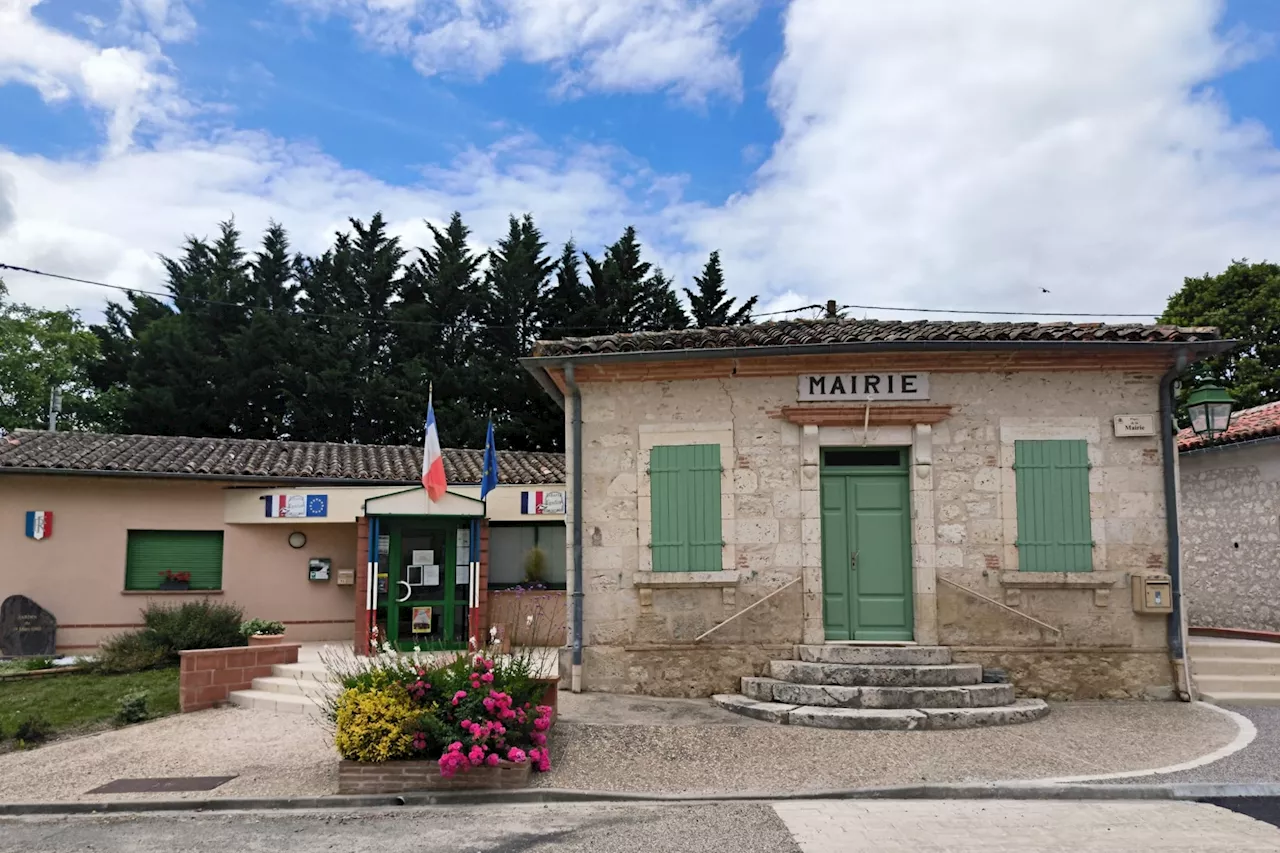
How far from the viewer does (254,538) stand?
1423cm

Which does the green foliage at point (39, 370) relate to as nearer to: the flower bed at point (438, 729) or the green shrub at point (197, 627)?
the green shrub at point (197, 627)

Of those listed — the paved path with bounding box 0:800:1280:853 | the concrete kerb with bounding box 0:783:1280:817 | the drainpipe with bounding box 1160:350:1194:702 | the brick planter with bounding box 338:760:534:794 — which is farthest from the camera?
the drainpipe with bounding box 1160:350:1194:702

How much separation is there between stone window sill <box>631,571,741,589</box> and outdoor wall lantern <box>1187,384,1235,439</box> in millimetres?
5371

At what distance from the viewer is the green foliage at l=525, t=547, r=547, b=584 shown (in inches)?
527

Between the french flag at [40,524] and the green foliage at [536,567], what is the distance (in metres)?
7.18

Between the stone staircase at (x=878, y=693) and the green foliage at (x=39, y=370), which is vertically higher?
the green foliage at (x=39, y=370)

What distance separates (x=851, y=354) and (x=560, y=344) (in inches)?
122

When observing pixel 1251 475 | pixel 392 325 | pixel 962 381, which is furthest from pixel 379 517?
pixel 392 325

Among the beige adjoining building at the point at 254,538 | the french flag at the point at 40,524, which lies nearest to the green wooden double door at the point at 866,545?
the beige adjoining building at the point at 254,538

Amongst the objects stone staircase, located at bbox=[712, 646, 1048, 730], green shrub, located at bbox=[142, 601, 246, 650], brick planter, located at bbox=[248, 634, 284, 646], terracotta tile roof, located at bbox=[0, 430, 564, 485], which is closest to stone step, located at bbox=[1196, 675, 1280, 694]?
stone staircase, located at bbox=[712, 646, 1048, 730]

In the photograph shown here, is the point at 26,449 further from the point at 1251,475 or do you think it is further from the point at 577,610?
the point at 1251,475

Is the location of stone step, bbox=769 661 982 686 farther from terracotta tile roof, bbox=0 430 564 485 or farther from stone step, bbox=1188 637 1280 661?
terracotta tile roof, bbox=0 430 564 485

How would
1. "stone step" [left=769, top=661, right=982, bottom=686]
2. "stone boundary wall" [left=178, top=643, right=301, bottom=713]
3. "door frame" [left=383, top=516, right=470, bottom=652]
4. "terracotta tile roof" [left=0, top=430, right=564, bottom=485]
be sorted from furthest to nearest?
1. "terracotta tile roof" [left=0, top=430, right=564, bottom=485]
2. "door frame" [left=383, top=516, right=470, bottom=652]
3. "stone boundary wall" [left=178, top=643, right=301, bottom=713]
4. "stone step" [left=769, top=661, right=982, bottom=686]

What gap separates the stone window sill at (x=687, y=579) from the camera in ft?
30.8
